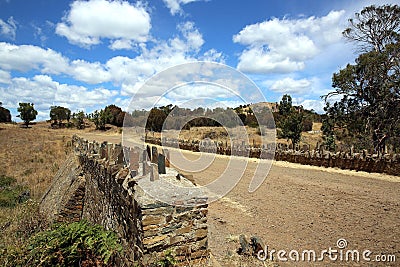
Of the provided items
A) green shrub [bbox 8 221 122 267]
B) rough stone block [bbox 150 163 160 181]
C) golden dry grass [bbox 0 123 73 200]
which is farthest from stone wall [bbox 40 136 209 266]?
golden dry grass [bbox 0 123 73 200]

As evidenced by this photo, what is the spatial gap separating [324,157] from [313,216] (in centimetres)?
697

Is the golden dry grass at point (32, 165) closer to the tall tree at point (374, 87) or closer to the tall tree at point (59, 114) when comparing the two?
the tall tree at point (374, 87)

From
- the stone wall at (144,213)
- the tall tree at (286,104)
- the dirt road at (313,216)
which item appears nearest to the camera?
the stone wall at (144,213)

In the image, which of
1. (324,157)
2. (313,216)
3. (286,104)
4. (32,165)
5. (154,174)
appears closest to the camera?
(154,174)

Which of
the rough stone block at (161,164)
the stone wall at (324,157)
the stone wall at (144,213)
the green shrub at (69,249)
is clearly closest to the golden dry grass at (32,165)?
the stone wall at (144,213)

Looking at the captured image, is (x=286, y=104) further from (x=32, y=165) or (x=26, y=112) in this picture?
(x=26, y=112)

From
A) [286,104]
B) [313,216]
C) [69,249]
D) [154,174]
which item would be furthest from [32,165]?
[286,104]

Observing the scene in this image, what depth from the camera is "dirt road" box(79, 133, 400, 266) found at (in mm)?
4398

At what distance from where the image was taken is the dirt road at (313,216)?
4.40m

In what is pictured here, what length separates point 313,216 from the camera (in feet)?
19.4

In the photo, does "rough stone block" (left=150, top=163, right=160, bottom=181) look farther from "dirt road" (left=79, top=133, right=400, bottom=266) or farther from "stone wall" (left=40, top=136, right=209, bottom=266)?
"dirt road" (left=79, top=133, right=400, bottom=266)

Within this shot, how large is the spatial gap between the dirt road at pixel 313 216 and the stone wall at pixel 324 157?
0.60 metres

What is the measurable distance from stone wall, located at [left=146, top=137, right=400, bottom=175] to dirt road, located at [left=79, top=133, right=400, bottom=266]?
0.60 meters

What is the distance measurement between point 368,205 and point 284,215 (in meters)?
2.25
